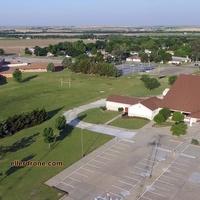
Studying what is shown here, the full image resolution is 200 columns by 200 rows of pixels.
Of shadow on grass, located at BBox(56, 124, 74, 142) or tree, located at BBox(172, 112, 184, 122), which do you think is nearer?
shadow on grass, located at BBox(56, 124, 74, 142)

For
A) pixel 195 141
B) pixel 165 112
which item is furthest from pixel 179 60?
pixel 195 141

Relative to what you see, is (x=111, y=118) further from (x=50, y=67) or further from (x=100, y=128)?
(x=50, y=67)

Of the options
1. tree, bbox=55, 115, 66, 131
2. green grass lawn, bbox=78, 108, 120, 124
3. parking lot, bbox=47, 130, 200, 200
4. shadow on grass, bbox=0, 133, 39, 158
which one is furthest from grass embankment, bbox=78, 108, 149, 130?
shadow on grass, bbox=0, 133, 39, 158

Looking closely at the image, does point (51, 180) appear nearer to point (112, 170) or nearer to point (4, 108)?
point (112, 170)

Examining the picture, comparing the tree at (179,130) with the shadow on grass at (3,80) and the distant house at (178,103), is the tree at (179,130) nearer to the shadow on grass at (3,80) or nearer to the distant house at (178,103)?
the distant house at (178,103)

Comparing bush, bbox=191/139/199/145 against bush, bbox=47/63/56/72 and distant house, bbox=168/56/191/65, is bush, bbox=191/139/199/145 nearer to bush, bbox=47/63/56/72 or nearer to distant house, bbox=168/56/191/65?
bush, bbox=47/63/56/72

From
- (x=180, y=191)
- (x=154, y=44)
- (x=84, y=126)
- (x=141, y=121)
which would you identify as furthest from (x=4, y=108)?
(x=154, y=44)

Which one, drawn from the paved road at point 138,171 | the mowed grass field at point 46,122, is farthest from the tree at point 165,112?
the mowed grass field at point 46,122
